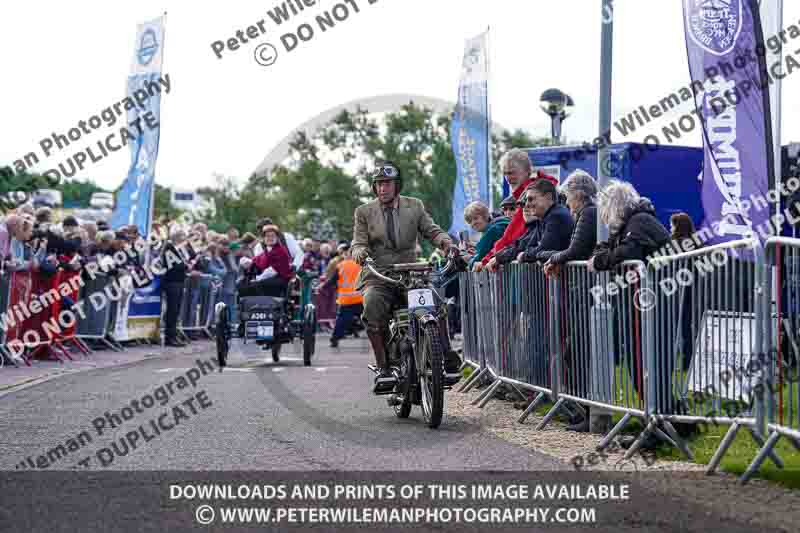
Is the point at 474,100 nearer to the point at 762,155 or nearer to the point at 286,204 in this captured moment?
the point at 762,155

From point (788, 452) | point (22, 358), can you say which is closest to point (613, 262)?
point (788, 452)

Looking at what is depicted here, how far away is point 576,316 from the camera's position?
8.77 metres

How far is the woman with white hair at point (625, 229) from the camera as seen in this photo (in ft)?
26.9

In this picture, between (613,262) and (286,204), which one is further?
(286,204)

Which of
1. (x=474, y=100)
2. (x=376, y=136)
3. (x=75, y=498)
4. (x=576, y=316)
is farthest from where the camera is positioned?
(x=376, y=136)

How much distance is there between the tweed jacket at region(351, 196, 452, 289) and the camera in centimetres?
1018

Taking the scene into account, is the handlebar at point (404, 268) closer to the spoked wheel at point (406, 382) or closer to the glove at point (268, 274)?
the spoked wheel at point (406, 382)

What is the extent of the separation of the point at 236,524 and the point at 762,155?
6.73 m

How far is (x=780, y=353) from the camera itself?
619 centimetres

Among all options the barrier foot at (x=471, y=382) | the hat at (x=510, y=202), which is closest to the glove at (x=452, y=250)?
the hat at (x=510, y=202)

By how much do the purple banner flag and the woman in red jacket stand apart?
284 inches

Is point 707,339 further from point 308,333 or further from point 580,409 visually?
point 308,333

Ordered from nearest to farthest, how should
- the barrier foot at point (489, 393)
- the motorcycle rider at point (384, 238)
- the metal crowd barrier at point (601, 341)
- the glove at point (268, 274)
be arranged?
the metal crowd barrier at point (601, 341) < the motorcycle rider at point (384, 238) < the barrier foot at point (489, 393) < the glove at point (268, 274)

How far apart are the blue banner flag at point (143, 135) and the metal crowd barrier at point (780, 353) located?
15907 mm
